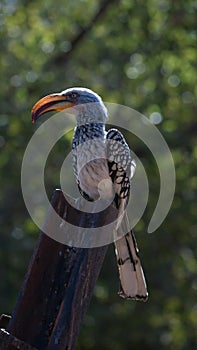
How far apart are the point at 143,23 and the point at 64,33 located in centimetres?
143

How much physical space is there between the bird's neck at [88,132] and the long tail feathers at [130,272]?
0.95 m

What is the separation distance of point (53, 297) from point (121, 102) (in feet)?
29.2

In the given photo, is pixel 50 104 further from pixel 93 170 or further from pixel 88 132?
pixel 93 170

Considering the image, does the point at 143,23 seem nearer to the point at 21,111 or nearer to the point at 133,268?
the point at 21,111

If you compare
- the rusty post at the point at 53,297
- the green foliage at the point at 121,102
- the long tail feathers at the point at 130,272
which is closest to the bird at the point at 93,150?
the long tail feathers at the point at 130,272

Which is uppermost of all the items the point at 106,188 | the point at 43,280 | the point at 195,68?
the point at 195,68

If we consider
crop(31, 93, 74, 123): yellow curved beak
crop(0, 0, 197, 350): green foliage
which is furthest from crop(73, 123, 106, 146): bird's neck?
crop(0, 0, 197, 350): green foliage

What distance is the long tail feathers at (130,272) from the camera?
397cm

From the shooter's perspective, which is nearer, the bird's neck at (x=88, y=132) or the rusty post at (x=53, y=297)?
the rusty post at (x=53, y=297)

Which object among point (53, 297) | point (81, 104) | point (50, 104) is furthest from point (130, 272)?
point (81, 104)

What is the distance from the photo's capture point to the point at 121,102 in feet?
38.7

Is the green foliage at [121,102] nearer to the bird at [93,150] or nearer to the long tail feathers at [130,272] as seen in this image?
the bird at [93,150]

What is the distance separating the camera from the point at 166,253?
37.9ft

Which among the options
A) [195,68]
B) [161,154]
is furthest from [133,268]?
[195,68]
